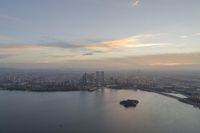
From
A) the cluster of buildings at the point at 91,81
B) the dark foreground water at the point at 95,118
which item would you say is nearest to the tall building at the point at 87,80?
the cluster of buildings at the point at 91,81

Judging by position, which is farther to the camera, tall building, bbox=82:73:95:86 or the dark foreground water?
tall building, bbox=82:73:95:86

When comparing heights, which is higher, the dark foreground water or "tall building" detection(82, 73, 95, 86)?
"tall building" detection(82, 73, 95, 86)

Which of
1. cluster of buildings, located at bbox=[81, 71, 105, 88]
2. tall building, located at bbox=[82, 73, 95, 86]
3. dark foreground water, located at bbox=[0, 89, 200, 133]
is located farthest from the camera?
tall building, located at bbox=[82, 73, 95, 86]

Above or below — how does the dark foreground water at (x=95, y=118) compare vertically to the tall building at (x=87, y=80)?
below

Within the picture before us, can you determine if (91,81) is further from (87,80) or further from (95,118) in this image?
(95,118)

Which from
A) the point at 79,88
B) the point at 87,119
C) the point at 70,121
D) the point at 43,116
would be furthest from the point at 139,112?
the point at 79,88

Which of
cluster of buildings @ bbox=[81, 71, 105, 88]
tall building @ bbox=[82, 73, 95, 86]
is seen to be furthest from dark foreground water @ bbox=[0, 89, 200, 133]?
tall building @ bbox=[82, 73, 95, 86]

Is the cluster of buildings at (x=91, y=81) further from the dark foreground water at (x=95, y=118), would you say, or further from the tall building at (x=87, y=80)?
the dark foreground water at (x=95, y=118)

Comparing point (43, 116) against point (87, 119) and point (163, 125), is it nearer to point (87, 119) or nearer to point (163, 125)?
point (87, 119)

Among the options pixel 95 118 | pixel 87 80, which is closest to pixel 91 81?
pixel 87 80

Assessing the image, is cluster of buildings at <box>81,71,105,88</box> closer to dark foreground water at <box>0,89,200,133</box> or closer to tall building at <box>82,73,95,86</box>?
tall building at <box>82,73,95,86</box>

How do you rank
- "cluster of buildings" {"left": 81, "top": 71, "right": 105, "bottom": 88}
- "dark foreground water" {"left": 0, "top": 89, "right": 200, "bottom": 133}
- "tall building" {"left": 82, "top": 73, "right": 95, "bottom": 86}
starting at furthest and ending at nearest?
"tall building" {"left": 82, "top": 73, "right": 95, "bottom": 86}
"cluster of buildings" {"left": 81, "top": 71, "right": 105, "bottom": 88}
"dark foreground water" {"left": 0, "top": 89, "right": 200, "bottom": 133}
